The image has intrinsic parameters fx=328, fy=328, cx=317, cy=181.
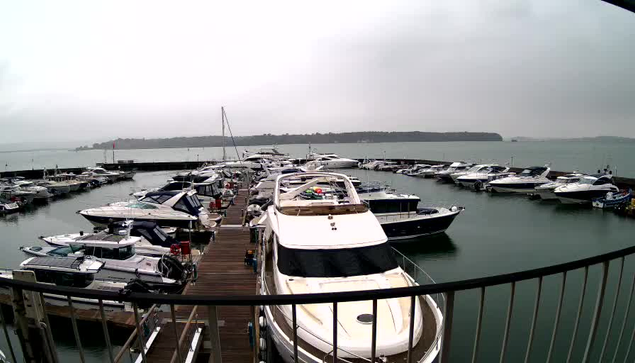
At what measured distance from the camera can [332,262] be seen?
702cm

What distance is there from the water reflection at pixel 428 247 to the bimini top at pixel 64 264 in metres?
14.1

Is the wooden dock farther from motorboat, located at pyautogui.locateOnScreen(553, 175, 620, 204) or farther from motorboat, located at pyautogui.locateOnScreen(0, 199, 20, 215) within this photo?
motorboat, located at pyautogui.locateOnScreen(553, 175, 620, 204)

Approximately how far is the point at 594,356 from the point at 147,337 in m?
11.8

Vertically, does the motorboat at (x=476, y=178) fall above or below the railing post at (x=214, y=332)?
below

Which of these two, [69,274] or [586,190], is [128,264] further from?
[586,190]

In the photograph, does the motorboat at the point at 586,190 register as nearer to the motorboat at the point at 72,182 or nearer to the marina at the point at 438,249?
the marina at the point at 438,249

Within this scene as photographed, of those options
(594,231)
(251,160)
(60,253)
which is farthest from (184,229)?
(251,160)

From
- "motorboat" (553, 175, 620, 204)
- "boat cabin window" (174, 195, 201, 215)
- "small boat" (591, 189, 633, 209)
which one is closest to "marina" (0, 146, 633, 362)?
"small boat" (591, 189, 633, 209)

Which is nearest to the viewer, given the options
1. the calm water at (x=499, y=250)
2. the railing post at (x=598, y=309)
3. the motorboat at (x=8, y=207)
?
the railing post at (x=598, y=309)

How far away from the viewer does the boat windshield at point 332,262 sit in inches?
273

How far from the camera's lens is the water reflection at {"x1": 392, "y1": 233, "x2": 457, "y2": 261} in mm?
17844

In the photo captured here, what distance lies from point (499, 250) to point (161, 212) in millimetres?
19426

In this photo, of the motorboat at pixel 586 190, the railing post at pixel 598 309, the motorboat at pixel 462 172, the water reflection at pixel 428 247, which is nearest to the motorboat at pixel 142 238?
the water reflection at pixel 428 247

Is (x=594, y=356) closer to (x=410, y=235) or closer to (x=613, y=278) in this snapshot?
(x=613, y=278)
